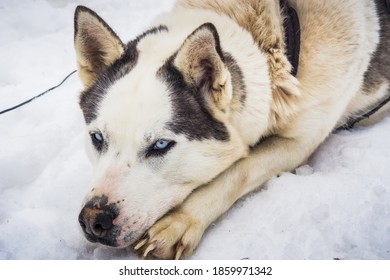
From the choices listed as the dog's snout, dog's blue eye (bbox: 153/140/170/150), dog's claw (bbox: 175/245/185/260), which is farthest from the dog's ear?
dog's claw (bbox: 175/245/185/260)

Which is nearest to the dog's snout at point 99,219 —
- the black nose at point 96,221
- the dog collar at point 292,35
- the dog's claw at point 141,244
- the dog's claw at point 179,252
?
the black nose at point 96,221

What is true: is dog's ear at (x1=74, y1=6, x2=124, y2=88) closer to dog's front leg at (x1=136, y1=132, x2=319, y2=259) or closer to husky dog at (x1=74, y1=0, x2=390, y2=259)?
husky dog at (x1=74, y1=0, x2=390, y2=259)

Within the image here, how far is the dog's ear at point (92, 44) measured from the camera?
6.25ft

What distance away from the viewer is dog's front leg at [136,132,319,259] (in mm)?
1686

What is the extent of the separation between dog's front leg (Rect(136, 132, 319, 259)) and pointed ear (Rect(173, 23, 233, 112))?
39cm

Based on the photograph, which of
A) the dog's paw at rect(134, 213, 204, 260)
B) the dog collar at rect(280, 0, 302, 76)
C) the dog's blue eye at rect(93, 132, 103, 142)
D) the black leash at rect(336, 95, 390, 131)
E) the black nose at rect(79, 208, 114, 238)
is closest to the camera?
the black nose at rect(79, 208, 114, 238)

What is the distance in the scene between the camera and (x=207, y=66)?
1.79 meters

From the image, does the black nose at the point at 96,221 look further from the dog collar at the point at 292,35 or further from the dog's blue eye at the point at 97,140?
the dog collar at the point at 292,35

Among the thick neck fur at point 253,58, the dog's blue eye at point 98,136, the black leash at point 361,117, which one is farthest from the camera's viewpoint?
the black leash at point 361,117

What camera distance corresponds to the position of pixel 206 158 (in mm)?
1860

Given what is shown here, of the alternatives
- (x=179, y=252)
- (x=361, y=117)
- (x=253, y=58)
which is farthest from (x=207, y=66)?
(x=361, y=117)

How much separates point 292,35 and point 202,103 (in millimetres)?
668

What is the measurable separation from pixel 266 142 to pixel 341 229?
2.12 feet

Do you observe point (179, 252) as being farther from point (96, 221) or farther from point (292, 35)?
point (292, 35)
